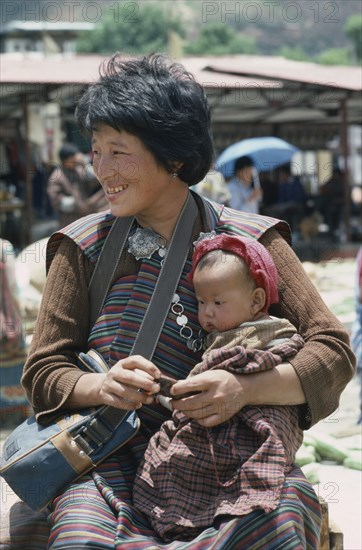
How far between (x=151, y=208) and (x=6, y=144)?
16.7 m

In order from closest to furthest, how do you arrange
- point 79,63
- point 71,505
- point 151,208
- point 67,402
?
point 71,505 < point 67,402 < point 151,208 < point 79,63

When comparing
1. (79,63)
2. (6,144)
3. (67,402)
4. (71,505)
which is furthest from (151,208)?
(6,144)

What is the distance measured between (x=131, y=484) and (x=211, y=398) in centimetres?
37

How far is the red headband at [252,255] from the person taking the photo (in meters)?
2.37

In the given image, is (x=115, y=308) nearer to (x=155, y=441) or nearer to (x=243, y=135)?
(x=155, y=441)

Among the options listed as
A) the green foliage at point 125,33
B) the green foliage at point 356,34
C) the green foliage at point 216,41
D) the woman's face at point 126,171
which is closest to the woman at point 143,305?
the woman's face at point 126,171

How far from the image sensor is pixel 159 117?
8.12 ft

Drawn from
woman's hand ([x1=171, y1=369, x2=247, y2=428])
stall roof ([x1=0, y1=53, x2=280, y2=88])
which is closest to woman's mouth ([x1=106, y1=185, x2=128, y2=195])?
woman's hand ([x1=171, y1=369, x2=247, y2=428])

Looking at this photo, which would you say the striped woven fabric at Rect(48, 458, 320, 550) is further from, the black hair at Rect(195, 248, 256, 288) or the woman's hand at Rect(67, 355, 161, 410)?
the black hair at Rect(195, 248, 256, 288)

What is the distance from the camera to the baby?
7.21 feet

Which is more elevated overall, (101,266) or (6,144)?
(101,266)

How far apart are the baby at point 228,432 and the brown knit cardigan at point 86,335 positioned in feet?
0.22

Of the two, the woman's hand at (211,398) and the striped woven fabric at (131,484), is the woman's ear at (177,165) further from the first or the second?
the woman's hand at (211,398)

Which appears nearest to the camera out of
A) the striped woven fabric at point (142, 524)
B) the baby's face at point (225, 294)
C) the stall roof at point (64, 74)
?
the striped woven fabric at point (142, 524)
